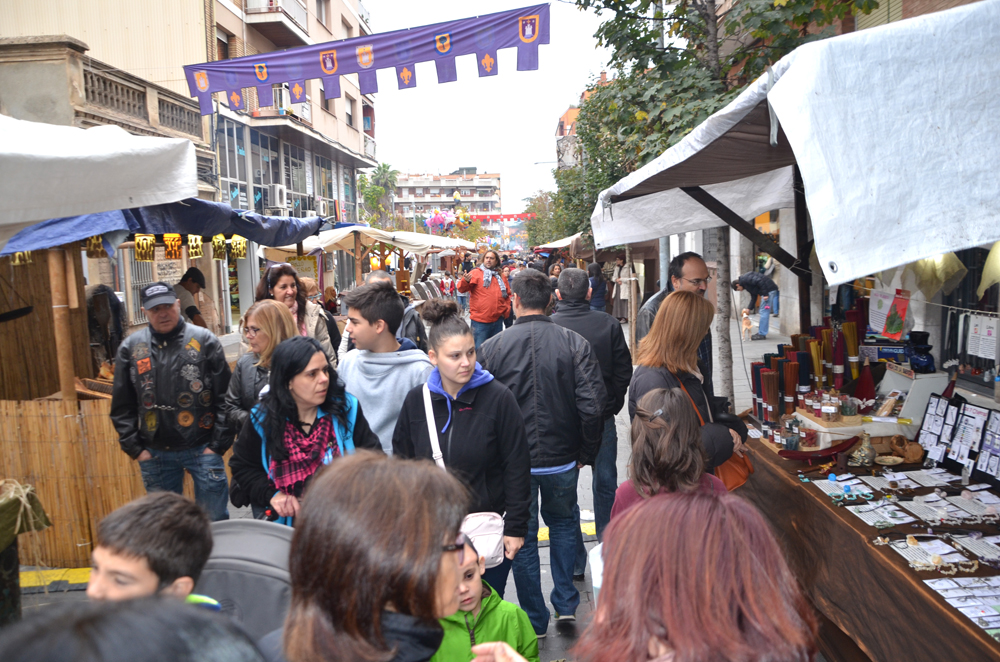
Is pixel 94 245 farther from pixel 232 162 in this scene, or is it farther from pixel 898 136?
pixel 232 162

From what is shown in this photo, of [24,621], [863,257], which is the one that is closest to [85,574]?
[24,621]

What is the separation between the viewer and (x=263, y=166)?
24.4 meters

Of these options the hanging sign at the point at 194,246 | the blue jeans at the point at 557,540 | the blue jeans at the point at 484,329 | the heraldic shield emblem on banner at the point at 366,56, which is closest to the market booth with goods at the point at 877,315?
the blue jeans at the point at 557,540

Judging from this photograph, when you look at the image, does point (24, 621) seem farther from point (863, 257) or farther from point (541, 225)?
point (541, 225)

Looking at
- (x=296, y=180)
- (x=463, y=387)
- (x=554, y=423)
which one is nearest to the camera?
(x=463, y=387)

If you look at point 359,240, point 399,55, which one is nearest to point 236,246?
point 399,55

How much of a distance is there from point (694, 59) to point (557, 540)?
4.74 metres

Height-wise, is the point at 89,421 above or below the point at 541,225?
below

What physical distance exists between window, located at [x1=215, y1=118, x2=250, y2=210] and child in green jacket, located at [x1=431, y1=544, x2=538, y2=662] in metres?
20.5

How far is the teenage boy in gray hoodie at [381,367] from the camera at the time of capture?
3498 millimetres

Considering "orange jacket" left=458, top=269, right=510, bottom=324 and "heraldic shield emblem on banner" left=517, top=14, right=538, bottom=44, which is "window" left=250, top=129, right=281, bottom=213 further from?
"heraldic shield emblem on banner" left=517, top=14, right=538, bottom=44

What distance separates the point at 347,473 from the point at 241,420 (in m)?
2.76

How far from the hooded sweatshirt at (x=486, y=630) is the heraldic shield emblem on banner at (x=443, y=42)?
7048 millimetres

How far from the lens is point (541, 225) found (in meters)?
49.5
